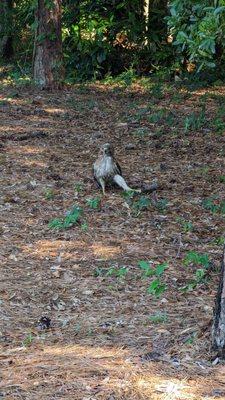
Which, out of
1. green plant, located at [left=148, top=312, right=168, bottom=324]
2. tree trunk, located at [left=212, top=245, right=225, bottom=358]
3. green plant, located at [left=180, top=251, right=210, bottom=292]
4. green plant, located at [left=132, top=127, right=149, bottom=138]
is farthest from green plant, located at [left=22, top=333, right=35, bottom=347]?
green plant, located at [left=132, top=127, right=149, bottom=138]

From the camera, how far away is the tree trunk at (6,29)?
1809 cm

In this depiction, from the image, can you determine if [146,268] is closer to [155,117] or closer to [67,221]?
[67,221]

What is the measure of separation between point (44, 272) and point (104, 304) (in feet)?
2.53

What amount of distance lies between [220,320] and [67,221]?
2.69 metres

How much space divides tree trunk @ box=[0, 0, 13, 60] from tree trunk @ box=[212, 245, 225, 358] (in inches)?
610

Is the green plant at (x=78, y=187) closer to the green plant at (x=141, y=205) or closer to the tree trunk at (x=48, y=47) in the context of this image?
the green plant at (x=141, y=205)

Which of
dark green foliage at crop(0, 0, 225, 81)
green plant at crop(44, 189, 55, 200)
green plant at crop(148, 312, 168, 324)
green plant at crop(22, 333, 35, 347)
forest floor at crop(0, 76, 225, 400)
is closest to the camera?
forest floor at crop(0, 76, 225, 400)

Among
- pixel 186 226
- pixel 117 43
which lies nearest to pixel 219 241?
pixel 186 226

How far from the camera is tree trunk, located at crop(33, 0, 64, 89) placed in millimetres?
13203

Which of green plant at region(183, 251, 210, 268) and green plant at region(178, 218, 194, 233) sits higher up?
green plant at region(183, 251, 210, 268)

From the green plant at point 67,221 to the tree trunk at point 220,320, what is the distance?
8.54ft

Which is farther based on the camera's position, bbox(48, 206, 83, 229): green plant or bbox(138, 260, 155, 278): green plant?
bbox(48, 206, 83, 229): green plant

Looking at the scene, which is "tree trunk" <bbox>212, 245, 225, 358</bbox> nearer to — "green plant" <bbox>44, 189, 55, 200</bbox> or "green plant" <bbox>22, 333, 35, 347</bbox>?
"green plant" <bbox>22, 333, 35, 347</bbox>

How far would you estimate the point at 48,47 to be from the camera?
1341 centimetres
